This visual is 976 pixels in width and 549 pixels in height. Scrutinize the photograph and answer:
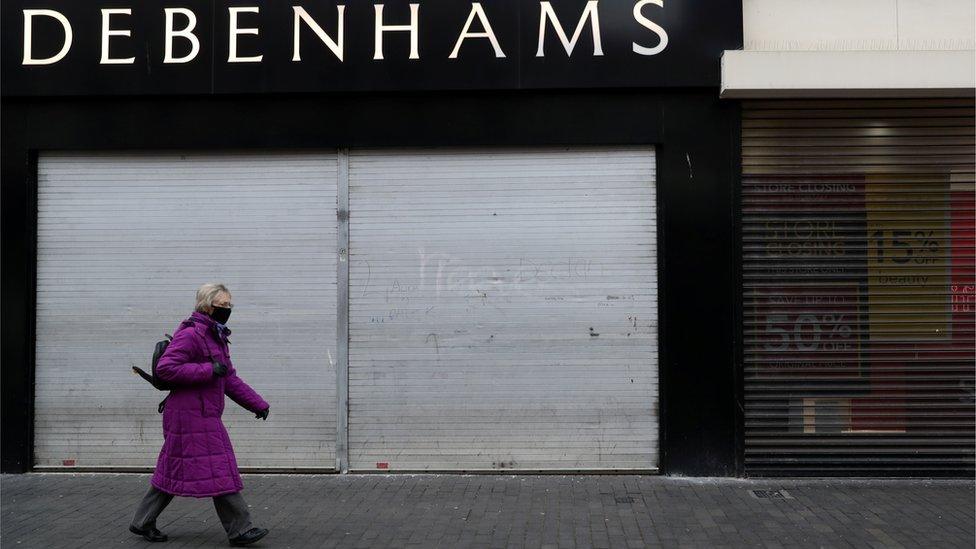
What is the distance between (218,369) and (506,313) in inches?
126

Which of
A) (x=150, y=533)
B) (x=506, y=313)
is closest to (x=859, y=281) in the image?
(x=506, y=313)

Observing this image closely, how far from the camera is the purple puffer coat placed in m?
5.92

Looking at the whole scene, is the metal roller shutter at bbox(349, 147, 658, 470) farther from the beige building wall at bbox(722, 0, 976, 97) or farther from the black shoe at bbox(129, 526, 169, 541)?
the black shoe at bbox(129, 526, 169, 541)

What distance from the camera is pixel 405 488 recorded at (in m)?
7.93

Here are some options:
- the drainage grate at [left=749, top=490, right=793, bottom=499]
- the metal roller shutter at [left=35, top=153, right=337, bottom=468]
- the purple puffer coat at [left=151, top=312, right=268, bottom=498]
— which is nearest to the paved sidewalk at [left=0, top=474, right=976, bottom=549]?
the drainage grate at [left=749, top=490, right=793, bottom=499]

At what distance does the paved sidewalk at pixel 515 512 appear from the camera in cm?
630

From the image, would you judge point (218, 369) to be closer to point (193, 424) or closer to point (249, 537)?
point (193, 424)

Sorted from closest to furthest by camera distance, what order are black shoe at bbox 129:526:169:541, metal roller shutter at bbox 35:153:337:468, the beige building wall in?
black shoe at bbox 129:526:169:541 < the beige building wall < metal roller shutter at bbox 35:153:337:468

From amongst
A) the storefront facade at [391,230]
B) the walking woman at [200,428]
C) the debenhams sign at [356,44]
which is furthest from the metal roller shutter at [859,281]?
the walking woman at [200,428]

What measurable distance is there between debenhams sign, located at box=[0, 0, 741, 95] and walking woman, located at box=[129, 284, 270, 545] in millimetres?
3171

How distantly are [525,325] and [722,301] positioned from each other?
6.06ft

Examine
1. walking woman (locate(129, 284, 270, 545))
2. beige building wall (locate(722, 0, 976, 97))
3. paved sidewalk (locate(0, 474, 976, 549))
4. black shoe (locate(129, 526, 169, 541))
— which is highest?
beige building wall (locate(722, 0, 976, 97))

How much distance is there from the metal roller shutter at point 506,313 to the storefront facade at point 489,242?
3 centimetres

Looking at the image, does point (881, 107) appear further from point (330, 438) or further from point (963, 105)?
point (330, 438)
